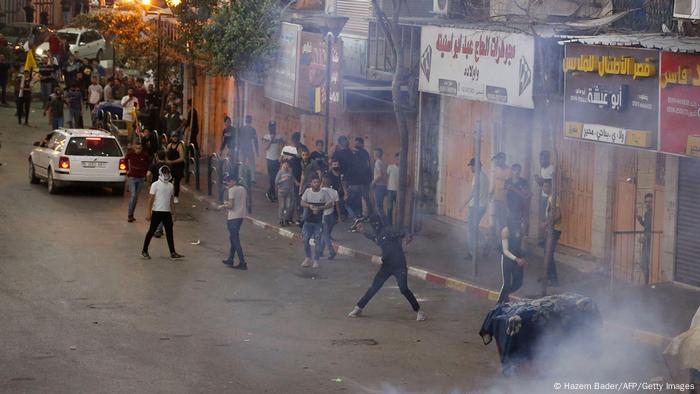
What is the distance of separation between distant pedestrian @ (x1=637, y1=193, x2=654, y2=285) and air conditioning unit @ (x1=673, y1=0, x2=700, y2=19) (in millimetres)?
2976

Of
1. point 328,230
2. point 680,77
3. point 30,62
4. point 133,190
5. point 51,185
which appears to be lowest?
point 51,185

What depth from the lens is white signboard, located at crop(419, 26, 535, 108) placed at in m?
23.3

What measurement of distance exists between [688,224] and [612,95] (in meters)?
2.35

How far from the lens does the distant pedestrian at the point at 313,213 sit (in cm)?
2289

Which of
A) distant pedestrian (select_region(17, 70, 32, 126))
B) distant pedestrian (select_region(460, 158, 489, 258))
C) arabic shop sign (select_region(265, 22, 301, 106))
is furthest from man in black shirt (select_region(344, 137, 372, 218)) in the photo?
distant pedestrian (select_region(17, 70, 32, 126))

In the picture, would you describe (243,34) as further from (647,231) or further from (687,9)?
(687,9)

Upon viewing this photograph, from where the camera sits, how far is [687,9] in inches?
754

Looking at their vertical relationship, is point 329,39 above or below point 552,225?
above

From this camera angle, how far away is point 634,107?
792 inches

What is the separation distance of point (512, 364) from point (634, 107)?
6.86 m

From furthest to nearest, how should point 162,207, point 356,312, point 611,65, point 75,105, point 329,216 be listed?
point 75,105, point 329,216, point 162,207, point 611,65, point 356,312

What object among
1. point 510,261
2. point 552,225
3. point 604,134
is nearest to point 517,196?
point 552,225

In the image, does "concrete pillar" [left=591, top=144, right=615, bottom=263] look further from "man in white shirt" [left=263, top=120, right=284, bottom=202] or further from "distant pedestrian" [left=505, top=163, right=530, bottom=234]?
"man in white shirt" [left=263, top=120, right=284, bottom=202]

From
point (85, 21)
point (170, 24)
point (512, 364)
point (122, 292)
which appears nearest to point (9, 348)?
point (122, 292)
